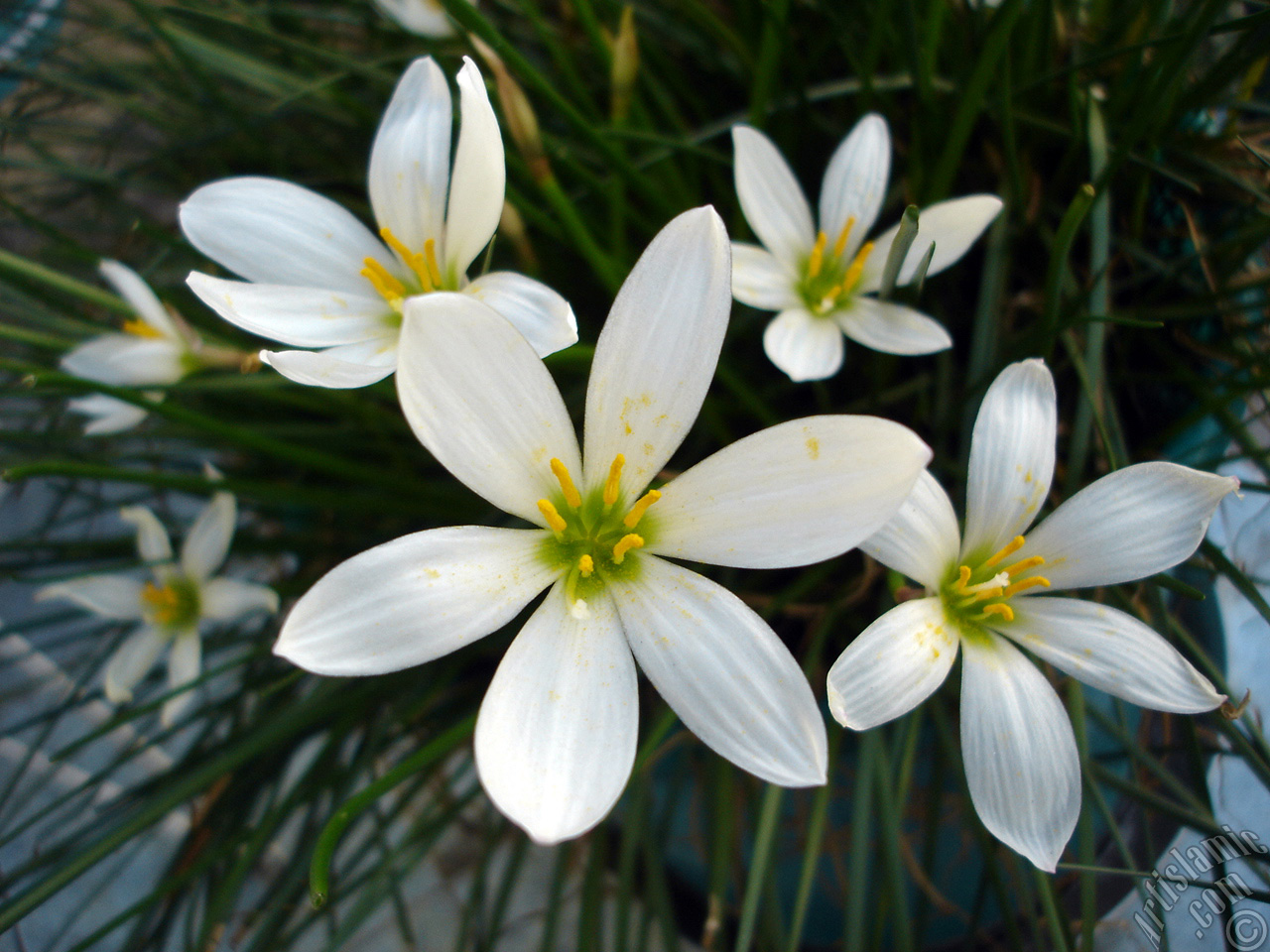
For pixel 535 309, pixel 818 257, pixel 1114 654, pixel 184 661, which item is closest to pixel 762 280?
pixel 818 257

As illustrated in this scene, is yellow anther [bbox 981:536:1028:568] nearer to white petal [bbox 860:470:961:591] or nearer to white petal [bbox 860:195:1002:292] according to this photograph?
white petal [bbox 860:470:961:591]

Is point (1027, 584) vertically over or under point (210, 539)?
over

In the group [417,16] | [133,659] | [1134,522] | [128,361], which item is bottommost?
[133,659]

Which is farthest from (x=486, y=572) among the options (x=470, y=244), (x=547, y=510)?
(x=470, y=244)

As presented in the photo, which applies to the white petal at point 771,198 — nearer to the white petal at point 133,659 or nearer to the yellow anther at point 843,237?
the yellow anther at point 843,237

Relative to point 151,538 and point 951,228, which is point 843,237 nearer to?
point 951,228

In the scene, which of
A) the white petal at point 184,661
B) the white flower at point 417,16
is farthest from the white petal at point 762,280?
the white petal at point 184,661
